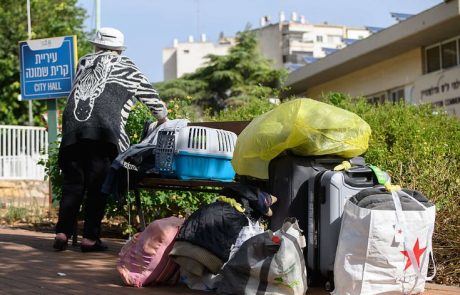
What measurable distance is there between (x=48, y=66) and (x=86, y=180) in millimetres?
5254

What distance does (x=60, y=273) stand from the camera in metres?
6.37

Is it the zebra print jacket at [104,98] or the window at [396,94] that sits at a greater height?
the window at [396,94]

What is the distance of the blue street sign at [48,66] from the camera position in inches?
478

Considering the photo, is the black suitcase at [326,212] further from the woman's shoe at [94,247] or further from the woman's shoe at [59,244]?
the woman's shoe at [59,244]

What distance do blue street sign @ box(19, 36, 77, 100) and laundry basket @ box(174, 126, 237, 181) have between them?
566 cm

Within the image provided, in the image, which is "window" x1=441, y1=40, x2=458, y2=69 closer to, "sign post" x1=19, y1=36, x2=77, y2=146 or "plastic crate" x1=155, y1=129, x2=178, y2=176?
"sign post" x1=19, y1=36, x2=77, y2=146

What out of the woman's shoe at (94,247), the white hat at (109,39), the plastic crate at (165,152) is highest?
the white hat at (109,39)

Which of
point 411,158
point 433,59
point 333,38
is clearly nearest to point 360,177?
point 411,158

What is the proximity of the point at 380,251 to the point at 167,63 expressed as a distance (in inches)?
3789

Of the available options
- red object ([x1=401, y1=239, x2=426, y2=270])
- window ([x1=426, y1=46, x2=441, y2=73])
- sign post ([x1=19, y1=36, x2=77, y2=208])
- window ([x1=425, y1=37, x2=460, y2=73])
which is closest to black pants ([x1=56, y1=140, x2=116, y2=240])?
red object ([x1=401, y1=239, x2=426, y2=270])

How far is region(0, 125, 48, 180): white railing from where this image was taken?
2284 cm

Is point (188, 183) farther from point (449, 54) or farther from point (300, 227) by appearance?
point (449, 54)

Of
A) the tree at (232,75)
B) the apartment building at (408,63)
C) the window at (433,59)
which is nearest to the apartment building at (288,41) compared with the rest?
the tree at (232,75)

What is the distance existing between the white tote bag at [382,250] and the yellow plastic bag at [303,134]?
0.73m
